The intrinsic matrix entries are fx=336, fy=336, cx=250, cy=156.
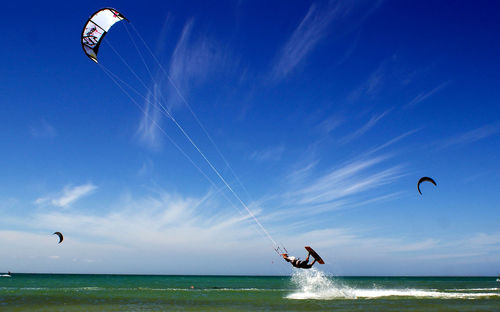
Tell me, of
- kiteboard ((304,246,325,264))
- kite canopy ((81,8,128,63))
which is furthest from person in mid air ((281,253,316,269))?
kite canopy ((81,8,128,63))

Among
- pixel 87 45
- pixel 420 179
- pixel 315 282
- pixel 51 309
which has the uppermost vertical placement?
pixel 87 45

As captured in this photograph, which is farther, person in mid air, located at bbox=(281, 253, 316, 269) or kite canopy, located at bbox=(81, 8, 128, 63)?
person in mid air, located at bbox=(281, 253, 316, 269)

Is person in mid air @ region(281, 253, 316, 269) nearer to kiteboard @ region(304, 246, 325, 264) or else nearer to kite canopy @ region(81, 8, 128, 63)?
kiteboard @ region(304, 246, 325, 264)

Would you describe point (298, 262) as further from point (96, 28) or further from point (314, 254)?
point (96, 28)

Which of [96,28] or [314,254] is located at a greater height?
[96,28]

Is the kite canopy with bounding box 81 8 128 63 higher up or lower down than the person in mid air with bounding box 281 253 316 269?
higher up

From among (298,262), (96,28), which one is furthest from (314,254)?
(96,28)

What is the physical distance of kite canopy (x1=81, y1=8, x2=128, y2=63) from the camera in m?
10.8

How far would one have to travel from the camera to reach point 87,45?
11.3 metres

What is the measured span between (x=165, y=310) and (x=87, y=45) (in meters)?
12.2

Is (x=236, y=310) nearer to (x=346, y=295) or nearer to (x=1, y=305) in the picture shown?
(x=346, y=295)

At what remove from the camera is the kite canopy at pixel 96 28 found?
10.8m

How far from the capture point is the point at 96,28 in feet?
37.1

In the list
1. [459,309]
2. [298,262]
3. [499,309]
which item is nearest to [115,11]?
[298,262]
